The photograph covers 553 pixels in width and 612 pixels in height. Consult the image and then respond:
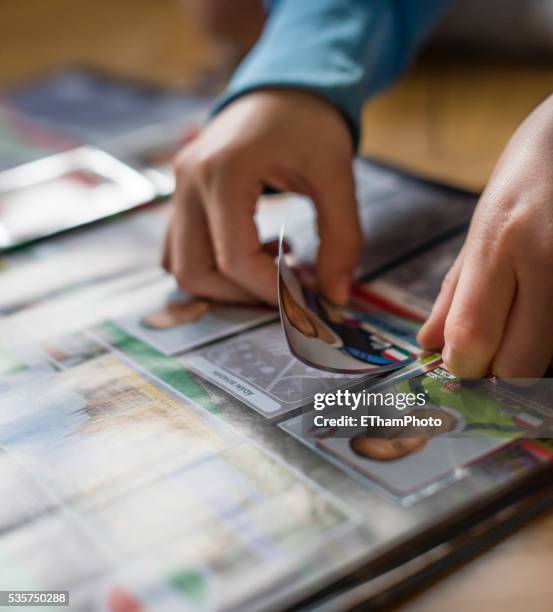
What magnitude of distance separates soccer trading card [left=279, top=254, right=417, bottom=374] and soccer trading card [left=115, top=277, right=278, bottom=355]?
37mm

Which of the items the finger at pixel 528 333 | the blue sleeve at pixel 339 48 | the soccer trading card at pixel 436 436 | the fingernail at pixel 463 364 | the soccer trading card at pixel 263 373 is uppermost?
the blue sleeve at pixel 339 48

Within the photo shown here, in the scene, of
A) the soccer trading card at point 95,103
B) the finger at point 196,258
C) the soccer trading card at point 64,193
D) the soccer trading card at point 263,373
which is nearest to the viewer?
the soccer trading card at point 263,373

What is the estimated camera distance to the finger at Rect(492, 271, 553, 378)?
0.39m

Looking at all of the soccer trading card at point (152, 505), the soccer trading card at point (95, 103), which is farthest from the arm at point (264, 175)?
the soccer trading card at point (95, 103)

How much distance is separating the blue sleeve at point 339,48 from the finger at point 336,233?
72 millimetres

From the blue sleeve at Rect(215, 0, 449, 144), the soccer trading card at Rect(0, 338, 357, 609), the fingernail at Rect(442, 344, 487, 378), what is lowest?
the soccer trading card at Rect(0, 338, 357, 609)

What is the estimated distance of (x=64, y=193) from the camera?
2.35ft

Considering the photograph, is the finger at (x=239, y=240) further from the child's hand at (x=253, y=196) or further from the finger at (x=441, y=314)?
the finger at (x=441, y=314)

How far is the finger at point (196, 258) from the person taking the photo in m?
0.52

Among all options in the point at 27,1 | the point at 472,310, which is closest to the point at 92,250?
the point at 472,310

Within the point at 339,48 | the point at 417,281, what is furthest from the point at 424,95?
the point at 417,281

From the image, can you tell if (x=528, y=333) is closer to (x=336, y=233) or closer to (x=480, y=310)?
(x=480, y=310)

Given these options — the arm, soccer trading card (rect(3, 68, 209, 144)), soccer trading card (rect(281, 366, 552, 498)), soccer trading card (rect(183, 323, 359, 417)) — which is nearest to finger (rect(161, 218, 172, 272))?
the arm

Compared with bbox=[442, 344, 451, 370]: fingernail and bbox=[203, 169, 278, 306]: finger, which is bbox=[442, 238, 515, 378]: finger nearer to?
bbox=[442, 344, 451, 370]: fingernail
